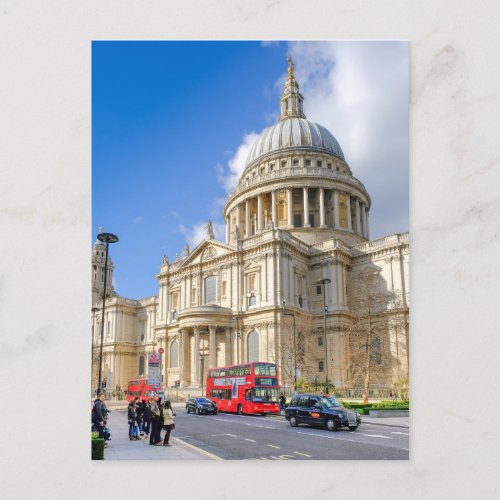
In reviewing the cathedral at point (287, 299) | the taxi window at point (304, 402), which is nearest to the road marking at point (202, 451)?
the taxi window at point (304, 402)

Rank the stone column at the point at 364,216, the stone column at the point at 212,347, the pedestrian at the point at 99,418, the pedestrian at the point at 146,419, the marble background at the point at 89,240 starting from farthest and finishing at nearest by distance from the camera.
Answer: the stone column at the point at 364,216
the stone column at the point at 212,347
the pedestrian at the point at 146,419
the pedestrian at the point at 99,418
the marble background at the point at 89,240

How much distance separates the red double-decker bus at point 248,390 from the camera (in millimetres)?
29047

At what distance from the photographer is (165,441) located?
536 inches

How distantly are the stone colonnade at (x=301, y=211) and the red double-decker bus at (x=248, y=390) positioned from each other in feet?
88.2

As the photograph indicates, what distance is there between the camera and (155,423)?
14578 millimetres

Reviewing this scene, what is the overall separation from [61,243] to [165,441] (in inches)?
216

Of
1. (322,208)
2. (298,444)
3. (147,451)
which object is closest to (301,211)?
(322,208)

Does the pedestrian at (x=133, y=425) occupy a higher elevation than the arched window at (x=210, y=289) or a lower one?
lower

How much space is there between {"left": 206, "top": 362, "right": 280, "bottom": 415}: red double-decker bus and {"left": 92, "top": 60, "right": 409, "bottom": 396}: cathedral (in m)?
6.73

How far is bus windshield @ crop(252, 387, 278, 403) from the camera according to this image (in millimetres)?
29156

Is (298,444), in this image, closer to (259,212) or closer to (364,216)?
(364,216)

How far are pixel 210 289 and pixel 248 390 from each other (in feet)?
74.0

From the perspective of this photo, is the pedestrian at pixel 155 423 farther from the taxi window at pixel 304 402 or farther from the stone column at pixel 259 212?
the stone column at pixel 259 212

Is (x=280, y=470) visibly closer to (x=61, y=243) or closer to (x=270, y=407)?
(x=61, y=243)
